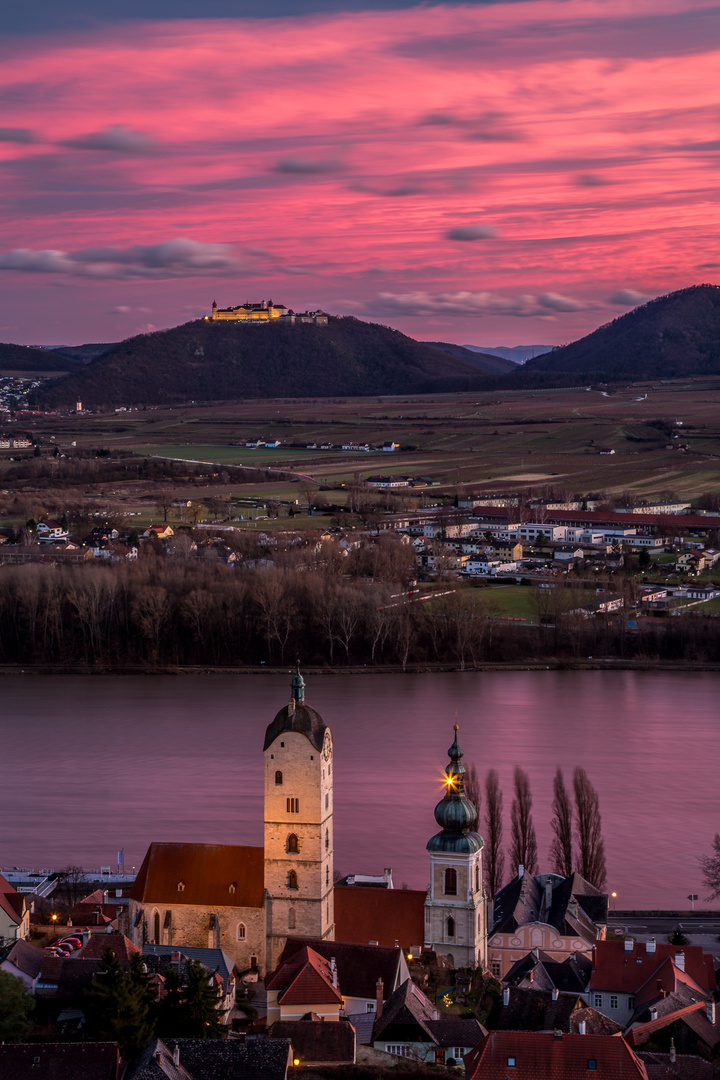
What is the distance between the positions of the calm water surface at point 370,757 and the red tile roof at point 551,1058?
5.07 m

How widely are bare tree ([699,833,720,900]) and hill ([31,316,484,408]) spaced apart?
91.1 m

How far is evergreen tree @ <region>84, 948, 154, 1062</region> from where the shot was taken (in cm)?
1005

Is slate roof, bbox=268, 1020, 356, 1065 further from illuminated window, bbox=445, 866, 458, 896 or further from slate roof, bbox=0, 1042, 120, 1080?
illuminated window, bbox=445, 866, 458, 896

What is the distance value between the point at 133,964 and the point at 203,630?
18726 mm

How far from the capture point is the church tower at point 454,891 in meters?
12.9

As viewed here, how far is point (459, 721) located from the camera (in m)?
22.3

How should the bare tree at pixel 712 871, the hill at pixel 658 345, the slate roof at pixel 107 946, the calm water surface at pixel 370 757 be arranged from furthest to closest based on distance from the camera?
the hill at pixel 658 345
the calm water surface at pixel 370 757
the bare tree at pixel 712 871
the slate roof at pixel 107 946

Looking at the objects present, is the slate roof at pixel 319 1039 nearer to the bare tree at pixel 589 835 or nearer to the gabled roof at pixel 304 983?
the gabled roof at pixel 304 983

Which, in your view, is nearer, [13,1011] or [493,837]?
[13,1011]

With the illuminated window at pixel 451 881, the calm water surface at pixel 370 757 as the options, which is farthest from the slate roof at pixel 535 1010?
the calm water surface at pixel 370 757

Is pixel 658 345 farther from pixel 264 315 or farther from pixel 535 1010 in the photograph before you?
pixel 535 1010

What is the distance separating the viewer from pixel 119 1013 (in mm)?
10156

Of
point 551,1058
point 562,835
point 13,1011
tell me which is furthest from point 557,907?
point 13,1011

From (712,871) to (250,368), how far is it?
323 ft
